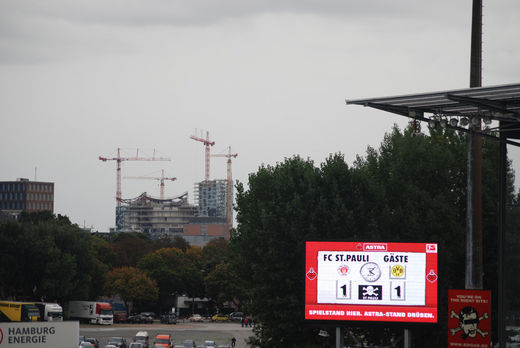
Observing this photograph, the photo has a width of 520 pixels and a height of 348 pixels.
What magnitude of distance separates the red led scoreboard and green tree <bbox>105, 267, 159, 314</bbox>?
95.5 metres

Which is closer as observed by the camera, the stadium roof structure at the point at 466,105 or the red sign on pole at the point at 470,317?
the stadium roof structure at the point at 466,105

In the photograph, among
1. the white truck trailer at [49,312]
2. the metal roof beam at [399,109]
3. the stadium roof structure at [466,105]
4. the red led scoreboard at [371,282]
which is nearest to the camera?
the stadium roof structure at [466,105]

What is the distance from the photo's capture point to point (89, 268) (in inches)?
4149

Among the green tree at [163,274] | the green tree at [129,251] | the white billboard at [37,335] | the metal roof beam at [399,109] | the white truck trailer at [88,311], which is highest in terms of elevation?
the metal roof beam at [399,109]

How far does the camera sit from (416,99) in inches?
977

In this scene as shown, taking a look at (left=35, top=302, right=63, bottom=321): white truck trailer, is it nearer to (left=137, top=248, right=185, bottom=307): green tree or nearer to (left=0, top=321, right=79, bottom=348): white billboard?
(left=0, top=321, right=79, bottom=348): white billboard

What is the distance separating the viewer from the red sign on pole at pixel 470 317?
2502 cm

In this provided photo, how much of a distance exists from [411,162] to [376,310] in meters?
21.7

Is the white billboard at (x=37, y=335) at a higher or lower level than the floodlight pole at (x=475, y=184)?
lower

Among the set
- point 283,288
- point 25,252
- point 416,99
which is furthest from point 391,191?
point 25,252

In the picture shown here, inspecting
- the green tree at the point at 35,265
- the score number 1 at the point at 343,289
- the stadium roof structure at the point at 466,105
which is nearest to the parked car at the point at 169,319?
the green tree at the point at 35,265

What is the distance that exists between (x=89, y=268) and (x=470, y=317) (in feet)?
278

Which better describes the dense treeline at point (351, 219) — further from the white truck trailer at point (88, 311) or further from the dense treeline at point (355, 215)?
the white truck trailer at point (88, 311)

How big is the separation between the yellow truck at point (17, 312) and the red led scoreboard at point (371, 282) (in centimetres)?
4933
